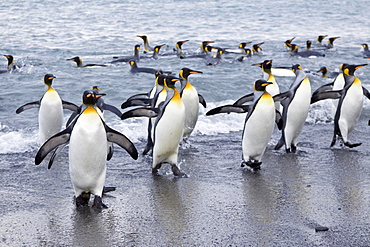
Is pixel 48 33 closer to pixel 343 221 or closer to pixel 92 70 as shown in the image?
pixel 92 70

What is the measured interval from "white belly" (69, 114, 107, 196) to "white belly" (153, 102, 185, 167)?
0.97 m

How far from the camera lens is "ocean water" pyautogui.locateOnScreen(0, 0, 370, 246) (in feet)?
12.4

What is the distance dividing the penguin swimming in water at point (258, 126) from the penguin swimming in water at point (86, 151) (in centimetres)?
144

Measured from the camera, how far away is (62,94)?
10.2m

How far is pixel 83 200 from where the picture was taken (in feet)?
13.7

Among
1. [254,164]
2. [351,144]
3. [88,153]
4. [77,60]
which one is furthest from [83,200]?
[77,60]

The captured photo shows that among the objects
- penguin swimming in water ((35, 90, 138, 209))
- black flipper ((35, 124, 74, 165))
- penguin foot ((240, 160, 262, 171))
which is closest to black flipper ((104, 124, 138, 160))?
penguin swimming in water ((35, 90, 138, 209))

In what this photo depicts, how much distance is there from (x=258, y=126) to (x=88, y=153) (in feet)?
5.96

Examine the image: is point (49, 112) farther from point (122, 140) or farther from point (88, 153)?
point (88, 153)

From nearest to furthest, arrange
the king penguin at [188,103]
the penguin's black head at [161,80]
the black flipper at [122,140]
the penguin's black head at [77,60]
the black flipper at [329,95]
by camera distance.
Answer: the black flipper at [122,140] → the penguin's black head at [161,80] → the black flipper at [329,95] → the king penguin at [188,103] → the penguin's black head at [77,60]

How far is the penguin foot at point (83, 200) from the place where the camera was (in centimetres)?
409

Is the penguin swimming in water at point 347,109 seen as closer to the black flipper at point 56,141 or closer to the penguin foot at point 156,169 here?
the penguin foot at point 156,169

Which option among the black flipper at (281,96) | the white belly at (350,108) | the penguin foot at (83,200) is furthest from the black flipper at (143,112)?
the white belly at (350,108)

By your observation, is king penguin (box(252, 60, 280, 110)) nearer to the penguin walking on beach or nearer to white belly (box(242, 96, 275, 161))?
white belly (box(242, 96, 275, 161))
